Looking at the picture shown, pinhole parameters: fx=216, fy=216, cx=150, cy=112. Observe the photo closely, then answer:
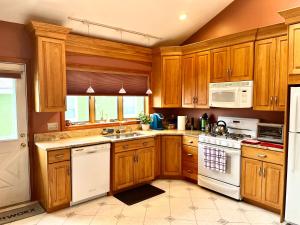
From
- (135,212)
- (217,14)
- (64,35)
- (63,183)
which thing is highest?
(217,14)

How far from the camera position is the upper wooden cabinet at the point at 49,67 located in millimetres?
3045

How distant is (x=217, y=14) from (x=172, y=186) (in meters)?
3.36

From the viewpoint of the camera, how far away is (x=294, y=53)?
260 cm

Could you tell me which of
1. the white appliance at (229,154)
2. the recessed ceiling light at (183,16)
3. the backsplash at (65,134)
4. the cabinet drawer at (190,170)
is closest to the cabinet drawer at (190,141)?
the white appliance at (229,154)

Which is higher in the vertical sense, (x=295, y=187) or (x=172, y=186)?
(x=295, y=187)

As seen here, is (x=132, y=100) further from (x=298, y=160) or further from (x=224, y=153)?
(x=298, y=160)

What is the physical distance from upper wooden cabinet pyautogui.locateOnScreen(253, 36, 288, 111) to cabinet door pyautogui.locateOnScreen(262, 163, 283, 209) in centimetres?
85

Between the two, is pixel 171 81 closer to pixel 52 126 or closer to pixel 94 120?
pixel 94 120

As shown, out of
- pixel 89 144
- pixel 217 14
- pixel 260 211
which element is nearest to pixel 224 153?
pixel 260 211

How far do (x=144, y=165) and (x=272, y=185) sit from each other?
6.63 ft

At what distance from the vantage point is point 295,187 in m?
2.65

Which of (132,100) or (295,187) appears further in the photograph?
(132,100)

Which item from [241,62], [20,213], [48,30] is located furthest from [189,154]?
[48,30]

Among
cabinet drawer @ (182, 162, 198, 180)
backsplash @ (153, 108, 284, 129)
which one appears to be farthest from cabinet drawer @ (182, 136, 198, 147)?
backsplash @ (153, 108, 284, 129)
